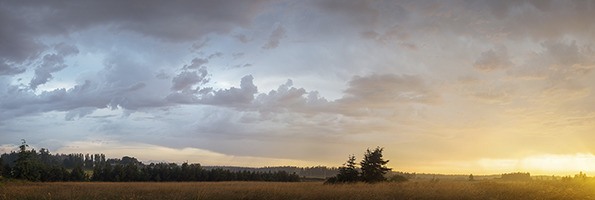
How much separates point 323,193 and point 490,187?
872 centimetres

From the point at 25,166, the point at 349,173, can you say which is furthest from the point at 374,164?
the point at 25,166

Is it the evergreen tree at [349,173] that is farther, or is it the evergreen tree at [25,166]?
the evergreen tree at [25,166]

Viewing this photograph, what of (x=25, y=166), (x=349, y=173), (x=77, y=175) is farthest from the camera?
Result: (x=77, y=175)

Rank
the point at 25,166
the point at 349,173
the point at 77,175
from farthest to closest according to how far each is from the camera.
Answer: the point at 77,175, the point at 25,166, the point at 349,173

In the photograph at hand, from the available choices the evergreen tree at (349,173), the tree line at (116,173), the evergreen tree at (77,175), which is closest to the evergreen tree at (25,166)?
the tree line at (116,173)

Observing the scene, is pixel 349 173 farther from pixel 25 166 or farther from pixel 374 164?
pixel 25 166

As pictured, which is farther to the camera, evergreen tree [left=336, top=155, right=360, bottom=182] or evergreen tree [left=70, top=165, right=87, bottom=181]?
evergreen tree [left=70, top=165, right=87, bottom=181]

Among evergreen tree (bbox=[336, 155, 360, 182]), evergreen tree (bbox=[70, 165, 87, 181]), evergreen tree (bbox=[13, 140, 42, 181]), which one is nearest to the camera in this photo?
evergreen tree (bbox=[336, 155, 360, 182])

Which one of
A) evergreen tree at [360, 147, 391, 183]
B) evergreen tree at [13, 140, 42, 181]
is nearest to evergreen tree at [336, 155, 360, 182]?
evergreen tree at [360, 147, 391, 183]

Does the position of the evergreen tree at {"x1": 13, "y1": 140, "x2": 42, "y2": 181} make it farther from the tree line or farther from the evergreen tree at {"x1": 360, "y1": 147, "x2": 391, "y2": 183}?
the evergreen tree at {"x1": 360, "y1": 147, "x2": 391, "y2": 183}

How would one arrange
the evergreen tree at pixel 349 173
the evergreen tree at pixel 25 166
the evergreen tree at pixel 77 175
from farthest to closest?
the evergreen tree at pixel 77 175, the evergreen tree at pixel 25 166, the evergreen tree at pixel 349 173

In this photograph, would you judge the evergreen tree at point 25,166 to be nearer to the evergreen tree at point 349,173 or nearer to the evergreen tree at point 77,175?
the evergreen tree at point 77,175

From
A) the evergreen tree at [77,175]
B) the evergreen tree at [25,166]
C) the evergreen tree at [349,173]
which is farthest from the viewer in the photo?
the evergreen tree at [77,175]

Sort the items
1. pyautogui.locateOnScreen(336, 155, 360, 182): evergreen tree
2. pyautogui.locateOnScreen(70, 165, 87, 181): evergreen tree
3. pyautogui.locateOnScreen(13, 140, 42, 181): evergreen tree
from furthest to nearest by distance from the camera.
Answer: pyautogui.locateOnScreen(70, 165, 87, 181): evergreen tree, pyautogui.locateOnScreen(13, 140, 42, 181): evergreen tree, pyautogui.locateOnScreen(336, 155, 360, 182): evergreen tree
